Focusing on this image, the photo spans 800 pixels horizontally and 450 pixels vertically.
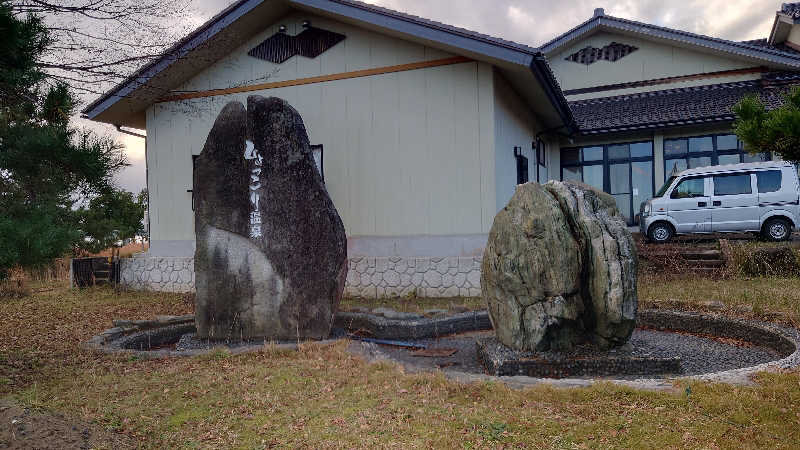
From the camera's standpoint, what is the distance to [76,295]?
10703 mm

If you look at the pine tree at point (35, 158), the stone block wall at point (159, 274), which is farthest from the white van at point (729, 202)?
the pine tree at point (35, 158)

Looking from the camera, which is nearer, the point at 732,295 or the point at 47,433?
the point at 47,433

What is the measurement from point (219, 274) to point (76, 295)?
6380 millimetres

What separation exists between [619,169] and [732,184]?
388cm

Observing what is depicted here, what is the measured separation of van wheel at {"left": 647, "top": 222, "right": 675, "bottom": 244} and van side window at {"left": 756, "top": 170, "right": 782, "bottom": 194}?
2.08 metres

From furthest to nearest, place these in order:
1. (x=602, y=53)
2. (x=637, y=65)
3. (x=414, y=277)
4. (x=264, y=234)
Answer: (x=602, y=53), (x=637, y=65), (x=414, y=277), (x=264, y=234)

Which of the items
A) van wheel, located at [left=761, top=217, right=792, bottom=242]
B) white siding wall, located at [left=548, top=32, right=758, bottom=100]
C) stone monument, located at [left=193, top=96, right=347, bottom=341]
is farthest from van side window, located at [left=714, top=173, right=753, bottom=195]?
stone monument, located at [left=193, top=96, right=347, bottom=341]

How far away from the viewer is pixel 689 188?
1278 centimetres

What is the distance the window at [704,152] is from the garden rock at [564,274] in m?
11.8

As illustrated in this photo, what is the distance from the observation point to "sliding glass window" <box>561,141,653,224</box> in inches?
623

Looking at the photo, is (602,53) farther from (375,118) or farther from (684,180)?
(375,118)

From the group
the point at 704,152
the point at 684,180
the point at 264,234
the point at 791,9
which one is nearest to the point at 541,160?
the point at 684,180

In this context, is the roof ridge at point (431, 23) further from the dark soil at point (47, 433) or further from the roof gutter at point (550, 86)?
the dark soil at point (47, 433)

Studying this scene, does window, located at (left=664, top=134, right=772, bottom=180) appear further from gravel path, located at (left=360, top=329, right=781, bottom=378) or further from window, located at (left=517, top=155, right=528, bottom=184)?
gravel path, located at (left=360, top=329, right=781, bottom=378)
